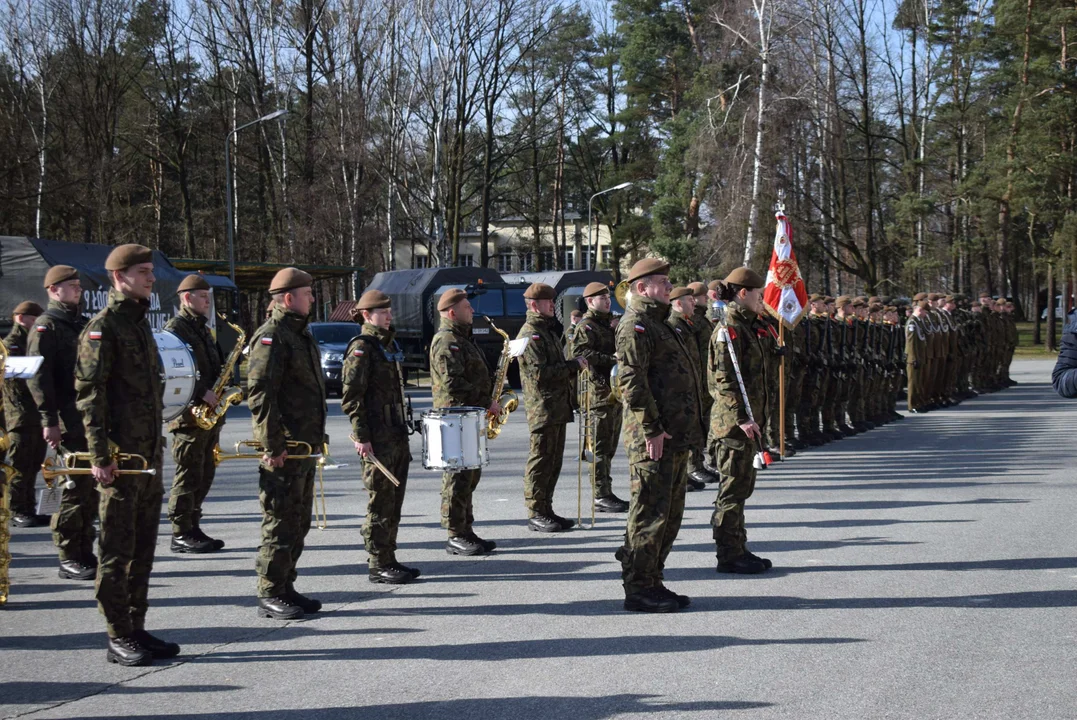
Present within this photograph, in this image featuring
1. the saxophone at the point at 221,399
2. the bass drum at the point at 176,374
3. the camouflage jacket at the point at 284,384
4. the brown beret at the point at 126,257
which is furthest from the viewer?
the saxophone at the point at 221,399

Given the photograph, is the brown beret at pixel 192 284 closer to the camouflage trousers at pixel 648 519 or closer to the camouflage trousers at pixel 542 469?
the camouflage trousers at pixel 542 469

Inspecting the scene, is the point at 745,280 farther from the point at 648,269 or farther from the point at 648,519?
the point at 648,519

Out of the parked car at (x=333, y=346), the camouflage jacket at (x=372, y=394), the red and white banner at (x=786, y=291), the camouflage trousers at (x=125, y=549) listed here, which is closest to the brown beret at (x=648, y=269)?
the camouflage jacket at (x=372, y=394)

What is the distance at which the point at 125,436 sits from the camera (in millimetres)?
6176

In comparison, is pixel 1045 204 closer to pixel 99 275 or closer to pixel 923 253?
pixel 923 253

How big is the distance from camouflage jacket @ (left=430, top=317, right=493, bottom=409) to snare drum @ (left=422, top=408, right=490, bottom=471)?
0.43 meters

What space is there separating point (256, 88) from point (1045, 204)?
94.7 ft

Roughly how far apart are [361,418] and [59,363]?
2416 millimetres

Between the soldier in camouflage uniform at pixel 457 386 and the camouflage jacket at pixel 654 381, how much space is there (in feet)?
6.44

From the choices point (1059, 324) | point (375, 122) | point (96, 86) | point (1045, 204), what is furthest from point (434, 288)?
point (1059, 324)

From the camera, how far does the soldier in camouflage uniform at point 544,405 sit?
9.74m

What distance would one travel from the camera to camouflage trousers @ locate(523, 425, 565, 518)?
9.73 meters

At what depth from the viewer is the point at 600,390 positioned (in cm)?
1102

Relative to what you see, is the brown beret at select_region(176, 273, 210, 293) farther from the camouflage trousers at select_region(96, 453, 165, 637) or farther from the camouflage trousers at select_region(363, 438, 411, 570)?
the camouflage trousers at select_region(96, 453, 165, 637)
